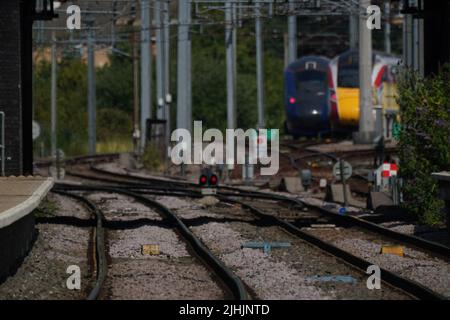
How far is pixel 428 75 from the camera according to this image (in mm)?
24016

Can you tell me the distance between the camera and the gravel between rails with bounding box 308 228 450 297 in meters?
13.4

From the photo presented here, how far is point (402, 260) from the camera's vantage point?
15.2m

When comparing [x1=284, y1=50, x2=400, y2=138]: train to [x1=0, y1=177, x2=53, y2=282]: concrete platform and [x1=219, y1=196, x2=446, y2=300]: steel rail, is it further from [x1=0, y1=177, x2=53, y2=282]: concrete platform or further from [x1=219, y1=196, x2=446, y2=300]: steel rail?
[x1=0, y1=177, x2=53, y2=282]: concrete platform

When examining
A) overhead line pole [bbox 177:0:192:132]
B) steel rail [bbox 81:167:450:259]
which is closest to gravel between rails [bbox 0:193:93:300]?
steel rail [bbox 81:167:450:259]

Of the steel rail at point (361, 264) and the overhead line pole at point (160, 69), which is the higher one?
the overhead line pole at point (160, 69)

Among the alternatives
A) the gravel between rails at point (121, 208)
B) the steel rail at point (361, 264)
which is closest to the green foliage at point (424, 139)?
the steel rail at point (361, 264)

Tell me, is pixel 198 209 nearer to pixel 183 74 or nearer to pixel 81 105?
pixel 183 74

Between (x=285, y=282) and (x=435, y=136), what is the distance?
8854 mm

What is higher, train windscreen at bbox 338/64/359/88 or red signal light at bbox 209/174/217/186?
train windscreen at bbox 338/64/359/88

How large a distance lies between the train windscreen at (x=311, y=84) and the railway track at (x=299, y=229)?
38.2 feet

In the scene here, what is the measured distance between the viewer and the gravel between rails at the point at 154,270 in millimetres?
12453

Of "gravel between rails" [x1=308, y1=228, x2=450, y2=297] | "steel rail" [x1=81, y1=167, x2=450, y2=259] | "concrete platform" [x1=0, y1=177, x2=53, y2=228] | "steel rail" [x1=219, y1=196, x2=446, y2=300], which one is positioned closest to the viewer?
"steel rail" [x1=219, y1=196, x2=446, y2=300]

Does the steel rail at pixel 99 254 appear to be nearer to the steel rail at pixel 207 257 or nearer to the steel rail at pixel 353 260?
the steel rail at pixel 207 257
